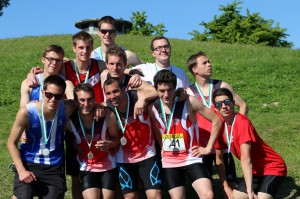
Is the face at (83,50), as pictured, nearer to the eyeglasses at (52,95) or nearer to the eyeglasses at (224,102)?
the eyeglasses at (52,95)

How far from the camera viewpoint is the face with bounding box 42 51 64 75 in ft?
20.0

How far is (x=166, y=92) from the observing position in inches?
227

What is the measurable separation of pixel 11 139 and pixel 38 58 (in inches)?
744

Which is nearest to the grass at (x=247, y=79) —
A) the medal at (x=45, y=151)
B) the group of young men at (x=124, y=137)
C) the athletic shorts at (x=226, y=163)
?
the athletic shorts at (x=226, y=163)

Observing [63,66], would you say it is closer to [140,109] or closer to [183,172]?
[140,109]

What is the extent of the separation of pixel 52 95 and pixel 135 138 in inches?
49.4

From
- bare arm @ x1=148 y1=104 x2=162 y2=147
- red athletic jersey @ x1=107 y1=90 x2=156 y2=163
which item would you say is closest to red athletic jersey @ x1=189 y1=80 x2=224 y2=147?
bare arm @ x1=148 y1=104 x2=162 y2=147

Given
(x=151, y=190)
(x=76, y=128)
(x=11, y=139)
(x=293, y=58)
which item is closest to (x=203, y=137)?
(x=151, y=190)

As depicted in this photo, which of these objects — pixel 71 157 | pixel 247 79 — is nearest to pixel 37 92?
pixel 71 157

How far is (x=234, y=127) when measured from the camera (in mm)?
5898

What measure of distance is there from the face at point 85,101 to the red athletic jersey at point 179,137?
89cm

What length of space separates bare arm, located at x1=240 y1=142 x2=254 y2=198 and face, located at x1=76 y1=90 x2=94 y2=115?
2.01 m

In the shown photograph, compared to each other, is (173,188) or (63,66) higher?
(63,66)

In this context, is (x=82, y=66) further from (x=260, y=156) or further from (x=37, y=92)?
(x=260, y=156)
